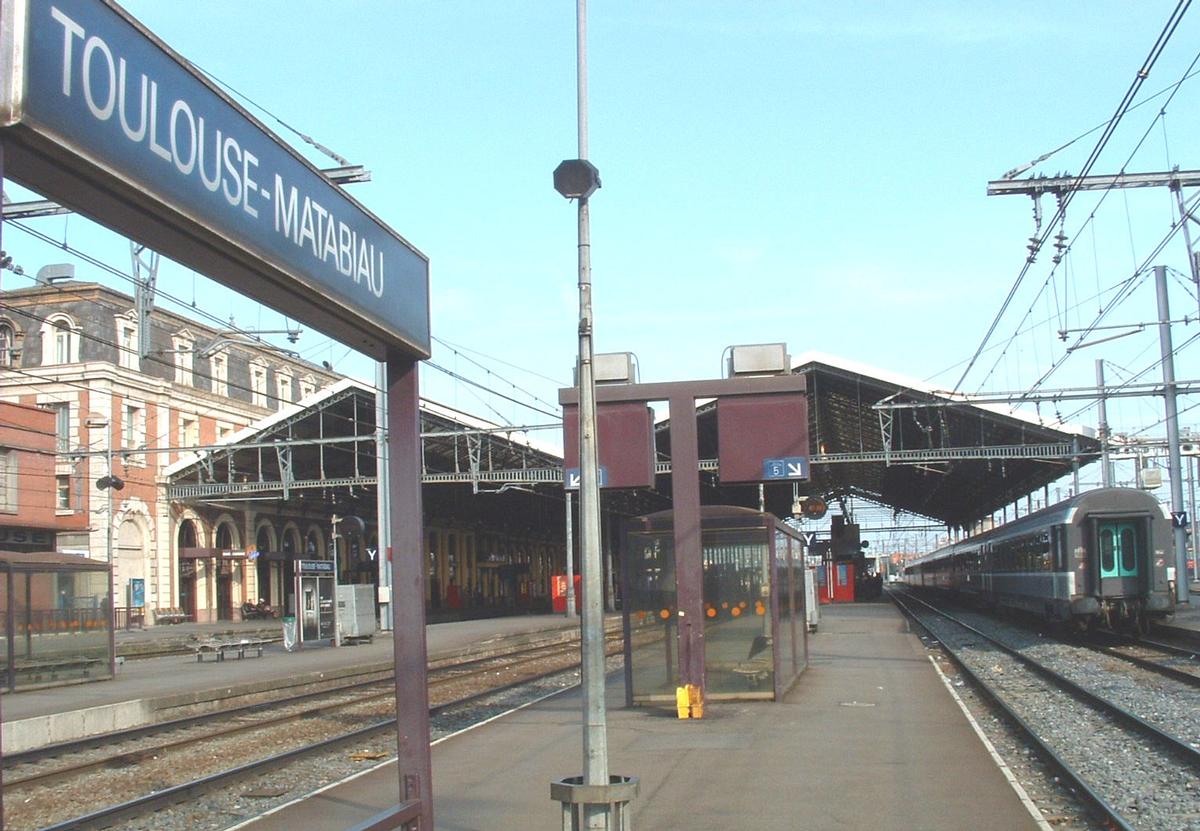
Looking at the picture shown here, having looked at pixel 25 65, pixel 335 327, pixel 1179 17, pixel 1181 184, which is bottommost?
pixel 335 327

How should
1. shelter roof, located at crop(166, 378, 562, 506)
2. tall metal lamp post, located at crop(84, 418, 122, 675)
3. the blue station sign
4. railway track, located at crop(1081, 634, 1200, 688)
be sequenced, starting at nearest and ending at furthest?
the blue station sign < railway track, located at crop(1081, 634, 1200, 688) < tall metal lamp post, located at crop(84, 418, 122, 675) < shelter roof, located at crop(166, 378, 562, 506)

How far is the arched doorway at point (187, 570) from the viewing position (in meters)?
51.2

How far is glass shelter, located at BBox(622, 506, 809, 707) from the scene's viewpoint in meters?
15.3

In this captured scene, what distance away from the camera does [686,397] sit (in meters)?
15.4

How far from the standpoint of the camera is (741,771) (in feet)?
35.2

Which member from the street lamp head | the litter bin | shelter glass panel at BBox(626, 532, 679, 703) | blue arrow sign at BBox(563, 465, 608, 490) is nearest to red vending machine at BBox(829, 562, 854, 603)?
the litter bin

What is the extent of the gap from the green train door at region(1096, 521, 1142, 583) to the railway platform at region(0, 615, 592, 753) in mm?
14537

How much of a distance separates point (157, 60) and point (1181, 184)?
22.8 meters

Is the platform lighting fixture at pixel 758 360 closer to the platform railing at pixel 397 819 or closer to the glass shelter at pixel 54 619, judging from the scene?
the platform railing at pixel 397 819

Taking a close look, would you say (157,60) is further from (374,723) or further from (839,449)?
(839,449)

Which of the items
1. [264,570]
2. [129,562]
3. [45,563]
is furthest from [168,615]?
[45,563]

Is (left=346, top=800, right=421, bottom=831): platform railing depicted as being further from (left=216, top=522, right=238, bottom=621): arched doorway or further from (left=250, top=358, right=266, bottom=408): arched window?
(left=250, top=358, right=266, bottom=408): arched window

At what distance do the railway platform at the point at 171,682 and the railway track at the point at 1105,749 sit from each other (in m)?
7.15

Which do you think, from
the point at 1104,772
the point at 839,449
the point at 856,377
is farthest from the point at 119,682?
the point at 839,449
